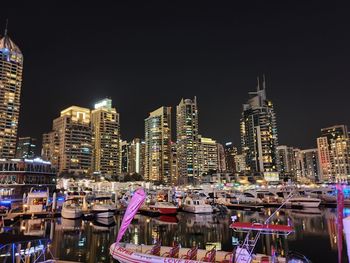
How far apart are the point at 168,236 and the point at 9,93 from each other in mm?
160028

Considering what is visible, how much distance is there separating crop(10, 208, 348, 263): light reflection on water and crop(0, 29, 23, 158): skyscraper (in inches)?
5011

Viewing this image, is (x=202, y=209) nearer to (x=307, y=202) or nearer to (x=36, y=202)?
(x=307, y=202)

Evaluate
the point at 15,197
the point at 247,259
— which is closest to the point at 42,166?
the point at 15,197

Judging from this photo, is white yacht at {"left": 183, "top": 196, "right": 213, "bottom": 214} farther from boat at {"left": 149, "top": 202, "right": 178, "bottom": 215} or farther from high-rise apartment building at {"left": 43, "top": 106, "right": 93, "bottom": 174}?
high-rise apartment building at {"left": 43, "top": 106, "right": 93, "bottom": 174}

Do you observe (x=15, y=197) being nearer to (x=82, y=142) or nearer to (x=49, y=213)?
(x=49, y=213)

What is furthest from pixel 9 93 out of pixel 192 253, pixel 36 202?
pixel 192 253

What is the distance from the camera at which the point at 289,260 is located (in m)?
15.7

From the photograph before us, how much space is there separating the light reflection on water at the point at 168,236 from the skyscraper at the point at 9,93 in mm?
127277

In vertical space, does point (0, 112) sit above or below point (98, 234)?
above

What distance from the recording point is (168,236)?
36.7 metres

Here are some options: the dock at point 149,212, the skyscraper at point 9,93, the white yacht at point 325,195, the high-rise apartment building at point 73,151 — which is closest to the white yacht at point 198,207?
the dock at point 149,212

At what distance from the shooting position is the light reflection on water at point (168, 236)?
90.4 feet

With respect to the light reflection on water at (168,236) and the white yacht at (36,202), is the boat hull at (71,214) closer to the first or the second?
the light reflection on water at (168,236)

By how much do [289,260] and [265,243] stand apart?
56.4ft
